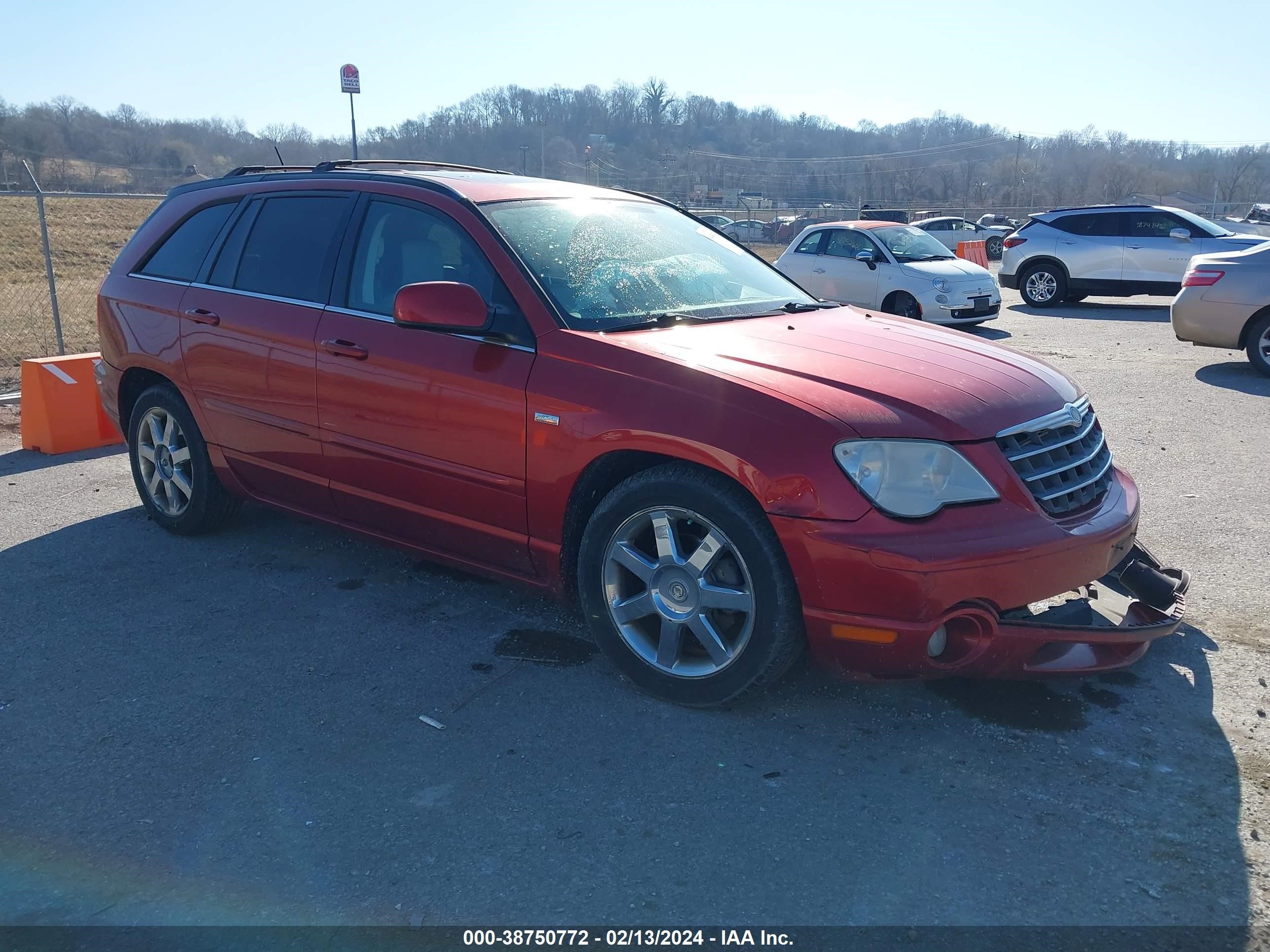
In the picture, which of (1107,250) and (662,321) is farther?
(1107,250)

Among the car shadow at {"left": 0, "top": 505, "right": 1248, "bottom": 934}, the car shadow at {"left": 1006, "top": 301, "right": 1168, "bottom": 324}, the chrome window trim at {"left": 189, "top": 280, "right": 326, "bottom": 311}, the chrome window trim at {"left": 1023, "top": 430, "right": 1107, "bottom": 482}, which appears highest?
the chrome window trim at {"left": 189, "top": 280, "right": 326, "bottom": 311}

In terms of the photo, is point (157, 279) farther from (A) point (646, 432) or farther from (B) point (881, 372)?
(B) point (881, 372)

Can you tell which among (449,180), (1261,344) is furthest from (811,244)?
(449,180)

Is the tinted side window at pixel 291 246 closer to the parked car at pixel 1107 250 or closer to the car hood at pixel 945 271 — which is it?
the car hood at pixel 945 271

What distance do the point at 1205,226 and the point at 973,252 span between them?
732cm

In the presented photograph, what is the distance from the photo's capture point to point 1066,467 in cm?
341

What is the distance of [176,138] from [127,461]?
160 feet

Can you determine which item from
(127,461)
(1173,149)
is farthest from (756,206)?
(127,461)

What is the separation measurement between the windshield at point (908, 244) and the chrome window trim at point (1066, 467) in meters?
10.8

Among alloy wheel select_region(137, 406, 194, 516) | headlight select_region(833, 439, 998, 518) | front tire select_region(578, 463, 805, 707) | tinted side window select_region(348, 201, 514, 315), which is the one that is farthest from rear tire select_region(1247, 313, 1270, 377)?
alloy wheel select_region(137, 406, 194, 516)

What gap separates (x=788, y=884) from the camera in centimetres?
260

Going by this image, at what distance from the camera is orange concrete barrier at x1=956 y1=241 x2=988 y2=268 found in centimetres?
2202

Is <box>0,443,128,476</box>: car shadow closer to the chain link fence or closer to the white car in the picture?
the chain link fence

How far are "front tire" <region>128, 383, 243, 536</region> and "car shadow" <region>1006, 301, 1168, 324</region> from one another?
45.7 feet
